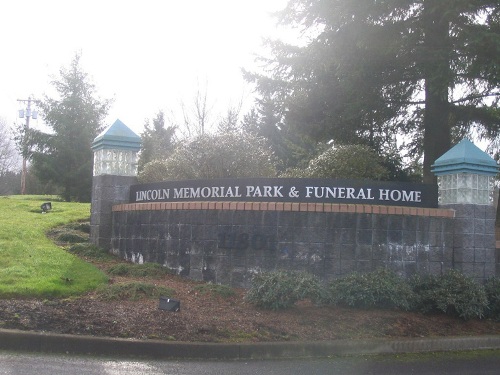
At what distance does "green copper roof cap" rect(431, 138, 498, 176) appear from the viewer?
1159cm

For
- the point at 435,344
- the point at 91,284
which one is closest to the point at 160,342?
the point at 91,284

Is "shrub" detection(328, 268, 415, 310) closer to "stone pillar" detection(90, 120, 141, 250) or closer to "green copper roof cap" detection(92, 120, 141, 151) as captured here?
"stone pillar" detection(90, 120, 141, 250)

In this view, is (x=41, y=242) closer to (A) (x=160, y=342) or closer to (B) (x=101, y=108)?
(A) (x=160, y=342)

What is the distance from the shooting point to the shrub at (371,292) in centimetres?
941

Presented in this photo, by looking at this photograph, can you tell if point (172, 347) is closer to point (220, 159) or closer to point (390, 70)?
point (220, 159)

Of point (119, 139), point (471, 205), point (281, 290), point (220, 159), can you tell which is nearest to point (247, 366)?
point (281, 290)

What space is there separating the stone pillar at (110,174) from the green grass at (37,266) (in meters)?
1.10

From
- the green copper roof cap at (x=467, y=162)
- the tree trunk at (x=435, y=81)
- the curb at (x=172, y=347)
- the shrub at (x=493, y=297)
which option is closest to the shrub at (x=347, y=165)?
the tree trunk at (x=435, y=81)

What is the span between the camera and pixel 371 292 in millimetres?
9398

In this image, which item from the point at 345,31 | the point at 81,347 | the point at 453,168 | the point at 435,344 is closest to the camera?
the point at 81,347

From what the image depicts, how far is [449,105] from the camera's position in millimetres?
16234

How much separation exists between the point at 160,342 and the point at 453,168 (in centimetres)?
661

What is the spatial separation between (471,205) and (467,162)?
0.77 metres

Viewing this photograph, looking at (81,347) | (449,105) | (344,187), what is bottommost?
(81,347)
